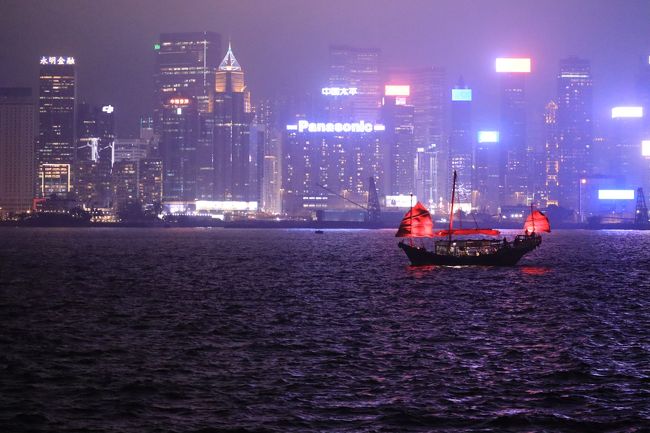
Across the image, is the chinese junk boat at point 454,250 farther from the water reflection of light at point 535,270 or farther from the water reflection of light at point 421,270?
the water reflection of light at point 535,270

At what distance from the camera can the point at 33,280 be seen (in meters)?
114

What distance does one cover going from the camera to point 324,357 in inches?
2080

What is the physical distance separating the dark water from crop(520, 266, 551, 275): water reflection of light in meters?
20.1

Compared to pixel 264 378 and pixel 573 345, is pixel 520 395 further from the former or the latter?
pixel 573 345

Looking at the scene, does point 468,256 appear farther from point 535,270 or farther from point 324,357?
point 324,357

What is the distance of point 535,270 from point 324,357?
87042 millimetres

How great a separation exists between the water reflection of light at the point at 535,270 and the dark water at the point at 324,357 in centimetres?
2012

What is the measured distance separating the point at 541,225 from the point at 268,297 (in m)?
80.5

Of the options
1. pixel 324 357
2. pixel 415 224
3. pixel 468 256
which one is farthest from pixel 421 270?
pixel 324 357

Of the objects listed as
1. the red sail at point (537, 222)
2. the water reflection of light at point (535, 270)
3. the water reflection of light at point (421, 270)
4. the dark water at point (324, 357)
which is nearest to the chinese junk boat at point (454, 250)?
the water reflection of light at point (421, 270)

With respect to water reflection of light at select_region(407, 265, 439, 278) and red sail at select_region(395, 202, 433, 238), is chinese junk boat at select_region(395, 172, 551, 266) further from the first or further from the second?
water reflection of light at select_region(407, 265, 439, 278)

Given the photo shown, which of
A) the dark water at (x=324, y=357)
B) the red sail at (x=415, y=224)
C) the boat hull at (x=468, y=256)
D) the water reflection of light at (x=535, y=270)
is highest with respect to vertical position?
the red sail at (x=415, y=224)

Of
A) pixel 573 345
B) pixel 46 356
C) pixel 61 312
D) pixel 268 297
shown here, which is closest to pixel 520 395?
pixel 573 345

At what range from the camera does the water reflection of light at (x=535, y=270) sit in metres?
129
